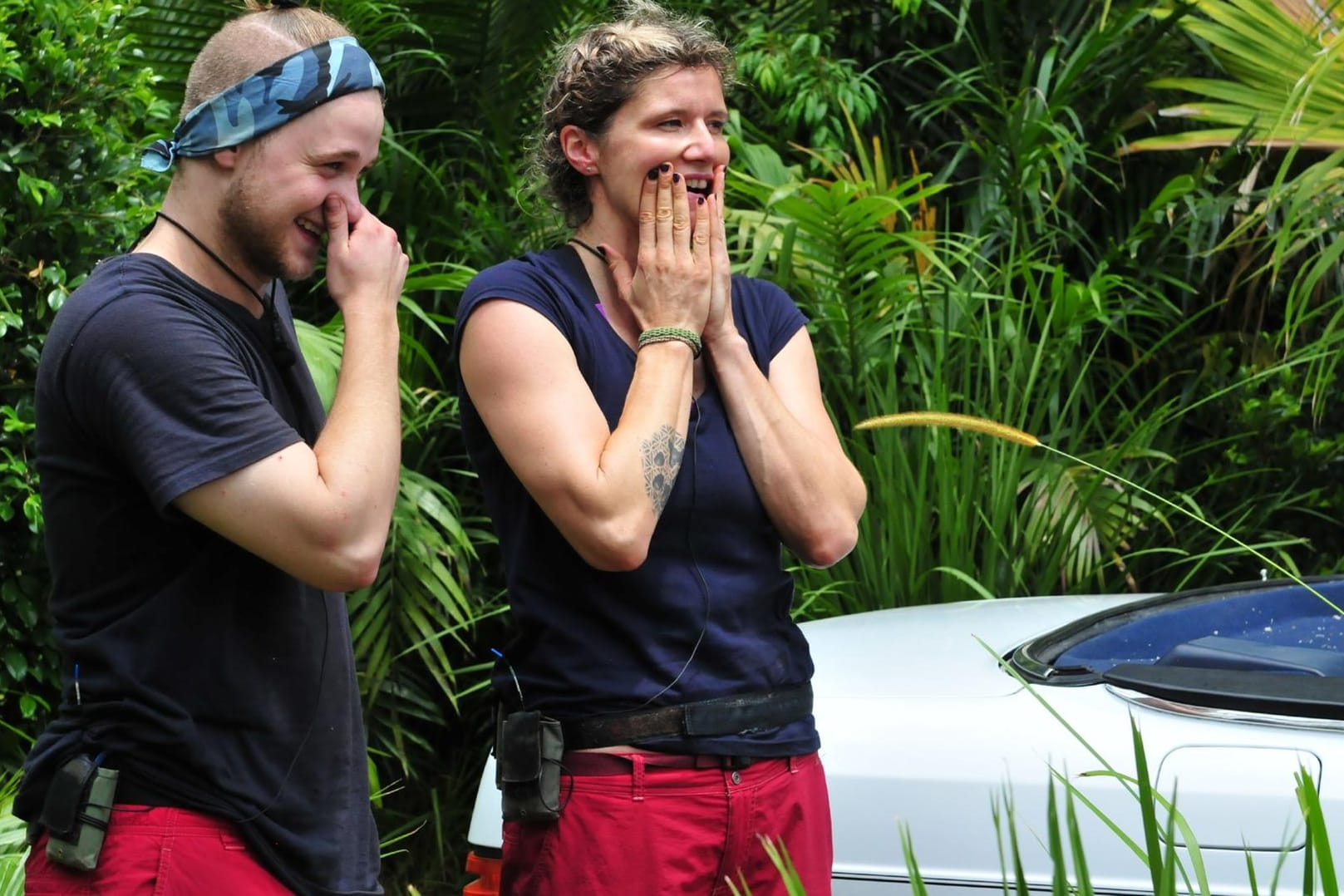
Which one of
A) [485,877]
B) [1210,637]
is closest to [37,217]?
[485,877]

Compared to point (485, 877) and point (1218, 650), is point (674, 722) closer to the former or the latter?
point (485, 877)

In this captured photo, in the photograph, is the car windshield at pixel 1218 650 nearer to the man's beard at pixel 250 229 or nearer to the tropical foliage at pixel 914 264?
the tropical foliage at pixel 914 264

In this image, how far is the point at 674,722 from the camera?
2.12 m

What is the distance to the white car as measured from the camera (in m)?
2.26

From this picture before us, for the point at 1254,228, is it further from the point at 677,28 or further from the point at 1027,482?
the point at 677,28

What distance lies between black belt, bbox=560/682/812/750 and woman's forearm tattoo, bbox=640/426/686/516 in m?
0.28

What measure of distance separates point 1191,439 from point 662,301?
3800 mm

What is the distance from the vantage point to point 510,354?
216cm

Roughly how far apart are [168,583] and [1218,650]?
170 cm

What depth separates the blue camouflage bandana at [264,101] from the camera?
196cm

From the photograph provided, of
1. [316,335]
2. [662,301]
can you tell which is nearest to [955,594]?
[316,335]

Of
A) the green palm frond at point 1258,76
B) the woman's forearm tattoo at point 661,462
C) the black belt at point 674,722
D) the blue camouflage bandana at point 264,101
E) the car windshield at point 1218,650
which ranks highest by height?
the green palm frond at point 1258,76

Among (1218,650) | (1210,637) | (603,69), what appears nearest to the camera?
(603,69)

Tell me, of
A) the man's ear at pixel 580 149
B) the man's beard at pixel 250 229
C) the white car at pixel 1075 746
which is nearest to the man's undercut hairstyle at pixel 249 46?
the man's beard at pixel 250 229
